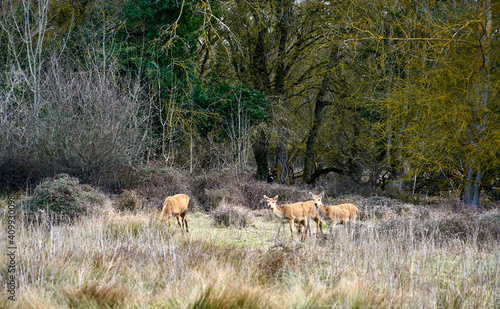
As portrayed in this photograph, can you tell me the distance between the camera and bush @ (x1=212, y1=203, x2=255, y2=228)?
30.6 ft

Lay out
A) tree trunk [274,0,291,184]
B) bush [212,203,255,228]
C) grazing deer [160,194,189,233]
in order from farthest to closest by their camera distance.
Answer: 1. tree trunk [274,0,291,184]
2. bush [212,203,255,228]
3. grazing deer [160,194,189,233]

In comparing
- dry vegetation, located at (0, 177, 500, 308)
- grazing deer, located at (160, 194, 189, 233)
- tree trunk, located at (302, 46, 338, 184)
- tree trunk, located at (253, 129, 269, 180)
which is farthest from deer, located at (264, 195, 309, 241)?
tree trunk, located at (302, 46, 338, 184)

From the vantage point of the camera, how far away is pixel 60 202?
29.7ft

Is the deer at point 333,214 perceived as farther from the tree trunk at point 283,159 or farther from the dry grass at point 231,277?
the tree trunk at point 283,159

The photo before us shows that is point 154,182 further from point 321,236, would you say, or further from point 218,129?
point 321,236

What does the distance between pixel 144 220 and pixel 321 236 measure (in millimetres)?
3143

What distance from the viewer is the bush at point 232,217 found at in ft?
30.6

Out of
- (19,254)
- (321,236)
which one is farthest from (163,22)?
(19,254)

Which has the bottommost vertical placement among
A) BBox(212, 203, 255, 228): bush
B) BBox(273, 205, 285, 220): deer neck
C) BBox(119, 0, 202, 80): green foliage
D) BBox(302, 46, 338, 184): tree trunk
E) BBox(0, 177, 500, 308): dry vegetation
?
BBox(212, 203, 255, 228): bush

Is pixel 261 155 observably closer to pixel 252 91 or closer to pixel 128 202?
pixel 252 91

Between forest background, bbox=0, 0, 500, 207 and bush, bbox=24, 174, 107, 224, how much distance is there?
240 cm

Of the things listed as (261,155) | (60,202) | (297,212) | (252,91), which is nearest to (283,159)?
(261,155)

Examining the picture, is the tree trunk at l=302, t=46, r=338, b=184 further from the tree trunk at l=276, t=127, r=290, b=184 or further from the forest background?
the tree trunk at l=276, t=127, r=290, b=184

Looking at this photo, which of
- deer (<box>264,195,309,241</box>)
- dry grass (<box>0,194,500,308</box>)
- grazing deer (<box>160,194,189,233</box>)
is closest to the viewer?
dry grass (<box>0,194,500,308</box>)
